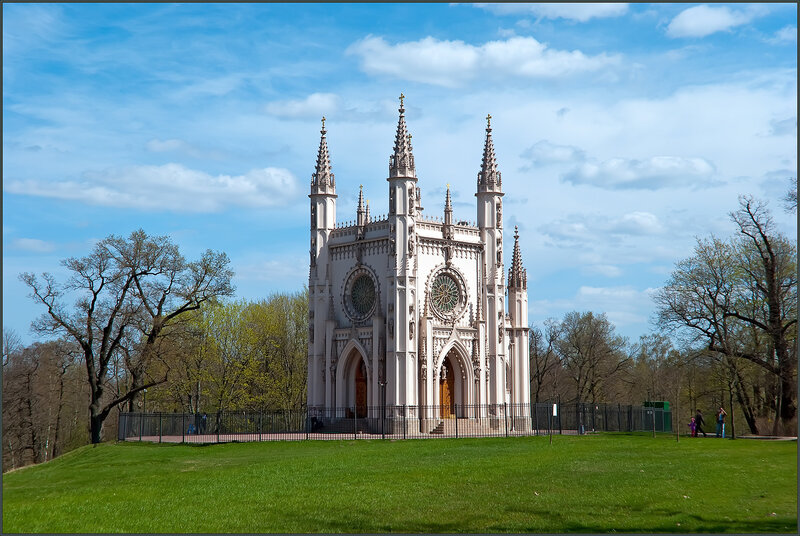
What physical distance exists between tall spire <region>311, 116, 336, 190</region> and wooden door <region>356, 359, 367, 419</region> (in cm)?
1107

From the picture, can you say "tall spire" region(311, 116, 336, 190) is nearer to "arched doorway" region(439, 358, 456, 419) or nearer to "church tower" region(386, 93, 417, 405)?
"church tower" region(386, 93, 417, 405)

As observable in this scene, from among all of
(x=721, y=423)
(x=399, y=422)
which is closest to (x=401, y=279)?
(x=399, y=422)

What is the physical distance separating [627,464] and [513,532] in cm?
1005

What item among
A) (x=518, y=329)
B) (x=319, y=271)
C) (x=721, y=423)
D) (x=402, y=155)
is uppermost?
(x=402, y=155)

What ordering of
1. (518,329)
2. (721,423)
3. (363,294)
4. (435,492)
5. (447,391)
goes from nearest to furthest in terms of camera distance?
(435,492), (721,423), (363,294), (447,391), (518,329)

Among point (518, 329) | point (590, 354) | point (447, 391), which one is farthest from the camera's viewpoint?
point (590, 354)

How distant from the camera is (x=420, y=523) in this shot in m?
20.2

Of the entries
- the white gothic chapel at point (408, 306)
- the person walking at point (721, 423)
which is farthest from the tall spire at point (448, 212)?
the person walking at point (721, 423)

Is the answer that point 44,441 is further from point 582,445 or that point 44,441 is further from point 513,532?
point 513,532

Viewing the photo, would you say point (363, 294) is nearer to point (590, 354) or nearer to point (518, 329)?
point (518, 329)

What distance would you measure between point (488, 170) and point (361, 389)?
15413 millimetres

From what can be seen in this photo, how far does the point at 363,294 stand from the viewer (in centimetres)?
5644

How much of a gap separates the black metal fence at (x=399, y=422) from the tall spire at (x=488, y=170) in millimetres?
13394

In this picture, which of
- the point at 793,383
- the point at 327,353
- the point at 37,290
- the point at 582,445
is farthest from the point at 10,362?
the point at 793,383
